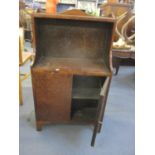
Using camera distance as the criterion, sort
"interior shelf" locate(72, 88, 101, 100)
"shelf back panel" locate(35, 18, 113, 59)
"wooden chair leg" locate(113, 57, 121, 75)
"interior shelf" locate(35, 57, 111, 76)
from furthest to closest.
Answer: "wooden chair leg" locate(113, 57, 121, 75) < "interior shelf" locate(72, 88, 101, 100) < "shelf back panel" locate(35, 18, 113, 59) < "interior shelf" locate(35, 57, 111, 76)

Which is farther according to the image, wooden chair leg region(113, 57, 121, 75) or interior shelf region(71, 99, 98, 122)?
wooden chair leg region(113, 57, 121, 75)

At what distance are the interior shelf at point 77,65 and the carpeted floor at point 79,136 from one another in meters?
0.68

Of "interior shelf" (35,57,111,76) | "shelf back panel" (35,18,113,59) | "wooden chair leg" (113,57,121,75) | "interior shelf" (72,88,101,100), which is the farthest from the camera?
"wooden chair leg" (113,57,121,75)

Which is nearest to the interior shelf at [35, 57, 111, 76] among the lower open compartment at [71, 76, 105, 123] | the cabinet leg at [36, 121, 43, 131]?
the lower open compartment at [71, 76, 105, 123]

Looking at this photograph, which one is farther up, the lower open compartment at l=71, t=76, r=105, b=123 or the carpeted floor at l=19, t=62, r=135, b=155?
the lower open compartment at l=71, t=76, r=105, b=123

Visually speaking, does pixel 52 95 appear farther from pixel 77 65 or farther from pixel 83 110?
pixel 83 110

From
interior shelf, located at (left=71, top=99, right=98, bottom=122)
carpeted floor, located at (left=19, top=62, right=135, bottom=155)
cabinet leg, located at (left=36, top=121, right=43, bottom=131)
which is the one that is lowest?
carpeted floor, located at (left=19, top=62, right=135, bottom=155)

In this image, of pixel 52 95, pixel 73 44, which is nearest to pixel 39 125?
pixel 52 95

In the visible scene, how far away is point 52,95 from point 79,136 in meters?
0.51

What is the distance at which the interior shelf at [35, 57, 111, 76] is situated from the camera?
1378 millimetres

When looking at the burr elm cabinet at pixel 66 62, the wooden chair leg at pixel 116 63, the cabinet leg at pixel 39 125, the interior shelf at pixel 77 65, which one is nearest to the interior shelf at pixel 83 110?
the burr elm cabinet at pixel 66 62

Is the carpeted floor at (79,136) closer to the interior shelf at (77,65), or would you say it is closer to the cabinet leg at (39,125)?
the cabinet leg at (39,125)

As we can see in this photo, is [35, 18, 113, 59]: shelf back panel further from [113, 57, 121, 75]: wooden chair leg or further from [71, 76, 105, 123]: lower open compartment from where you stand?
[113, 57, 121, 75]: wooden chair leg
